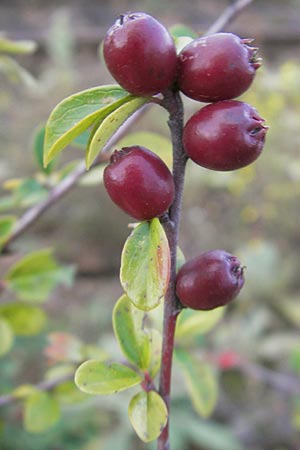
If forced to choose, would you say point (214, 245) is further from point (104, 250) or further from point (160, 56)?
point (160, 56)

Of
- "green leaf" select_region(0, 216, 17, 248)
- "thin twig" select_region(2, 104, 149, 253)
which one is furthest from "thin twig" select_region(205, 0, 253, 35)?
"green leaf" select_region(0, 216, 17, 248)

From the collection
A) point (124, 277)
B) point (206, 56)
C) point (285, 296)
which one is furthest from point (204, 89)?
point (285, 296)

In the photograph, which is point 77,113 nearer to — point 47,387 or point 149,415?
point 149,415

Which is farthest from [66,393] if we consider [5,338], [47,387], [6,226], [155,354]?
[155,354]

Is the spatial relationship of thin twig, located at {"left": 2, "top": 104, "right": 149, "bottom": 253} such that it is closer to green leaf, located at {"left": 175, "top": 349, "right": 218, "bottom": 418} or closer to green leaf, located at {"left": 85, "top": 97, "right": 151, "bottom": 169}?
green leaf, located at {"left": 175, "top": 349, "right": 218, "bottom": 418}

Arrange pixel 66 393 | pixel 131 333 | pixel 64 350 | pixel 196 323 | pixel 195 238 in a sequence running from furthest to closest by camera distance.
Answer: pixel 195 238 < pixel 64 350 < pixel 66 393 < pixel 196 323 < pixel 131 333

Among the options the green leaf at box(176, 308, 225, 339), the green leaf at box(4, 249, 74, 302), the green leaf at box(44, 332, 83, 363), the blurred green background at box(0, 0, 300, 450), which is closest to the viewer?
the green leaf at box(176, 308, 225, 339)

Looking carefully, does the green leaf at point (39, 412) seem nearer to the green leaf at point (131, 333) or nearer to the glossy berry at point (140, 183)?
the green leaf at point (131, 333)

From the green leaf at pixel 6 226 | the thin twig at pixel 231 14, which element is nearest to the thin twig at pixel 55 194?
the green leaf at pixel 6 226
